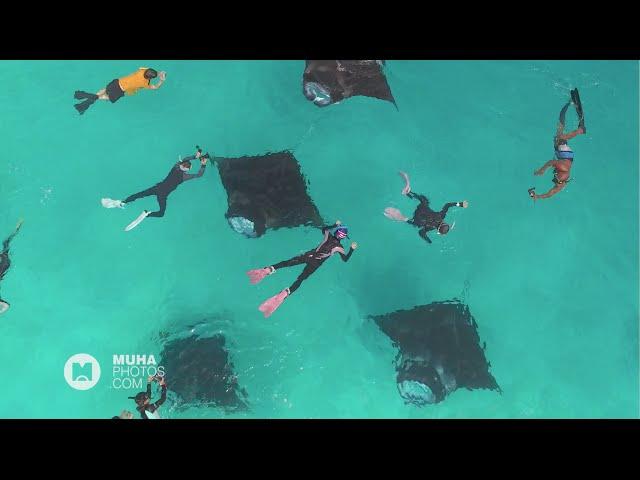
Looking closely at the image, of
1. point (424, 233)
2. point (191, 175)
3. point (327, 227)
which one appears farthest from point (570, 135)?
point (191, 175)

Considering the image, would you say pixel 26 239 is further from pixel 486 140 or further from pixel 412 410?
pixel 486 140

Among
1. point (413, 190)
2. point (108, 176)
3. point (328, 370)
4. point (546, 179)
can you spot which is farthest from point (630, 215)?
point (108, 176)

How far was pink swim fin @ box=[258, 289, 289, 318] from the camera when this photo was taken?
657 cm

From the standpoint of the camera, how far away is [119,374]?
6434mm

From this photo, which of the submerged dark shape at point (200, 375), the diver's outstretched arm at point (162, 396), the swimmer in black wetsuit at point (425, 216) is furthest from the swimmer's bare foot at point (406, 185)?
the diver's outstretched arm at point (162, 396)

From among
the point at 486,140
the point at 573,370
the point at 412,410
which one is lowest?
the point at 412,410

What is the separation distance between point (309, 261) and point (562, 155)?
3.74 metres

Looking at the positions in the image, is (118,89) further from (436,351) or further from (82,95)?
(436,351)

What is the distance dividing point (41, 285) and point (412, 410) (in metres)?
5.07

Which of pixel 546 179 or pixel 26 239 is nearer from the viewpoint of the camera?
pixel 26 239

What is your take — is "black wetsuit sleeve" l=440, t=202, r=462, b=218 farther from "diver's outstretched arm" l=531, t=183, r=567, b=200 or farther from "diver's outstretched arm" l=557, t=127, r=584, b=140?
"diver's outstretched arm" l=557, t=127, r=584, b=140

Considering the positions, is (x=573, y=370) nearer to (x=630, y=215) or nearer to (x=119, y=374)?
(x=630, y=215)

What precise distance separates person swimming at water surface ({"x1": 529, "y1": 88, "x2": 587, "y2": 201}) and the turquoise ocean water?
4.6 inches

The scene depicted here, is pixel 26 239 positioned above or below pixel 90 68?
below
